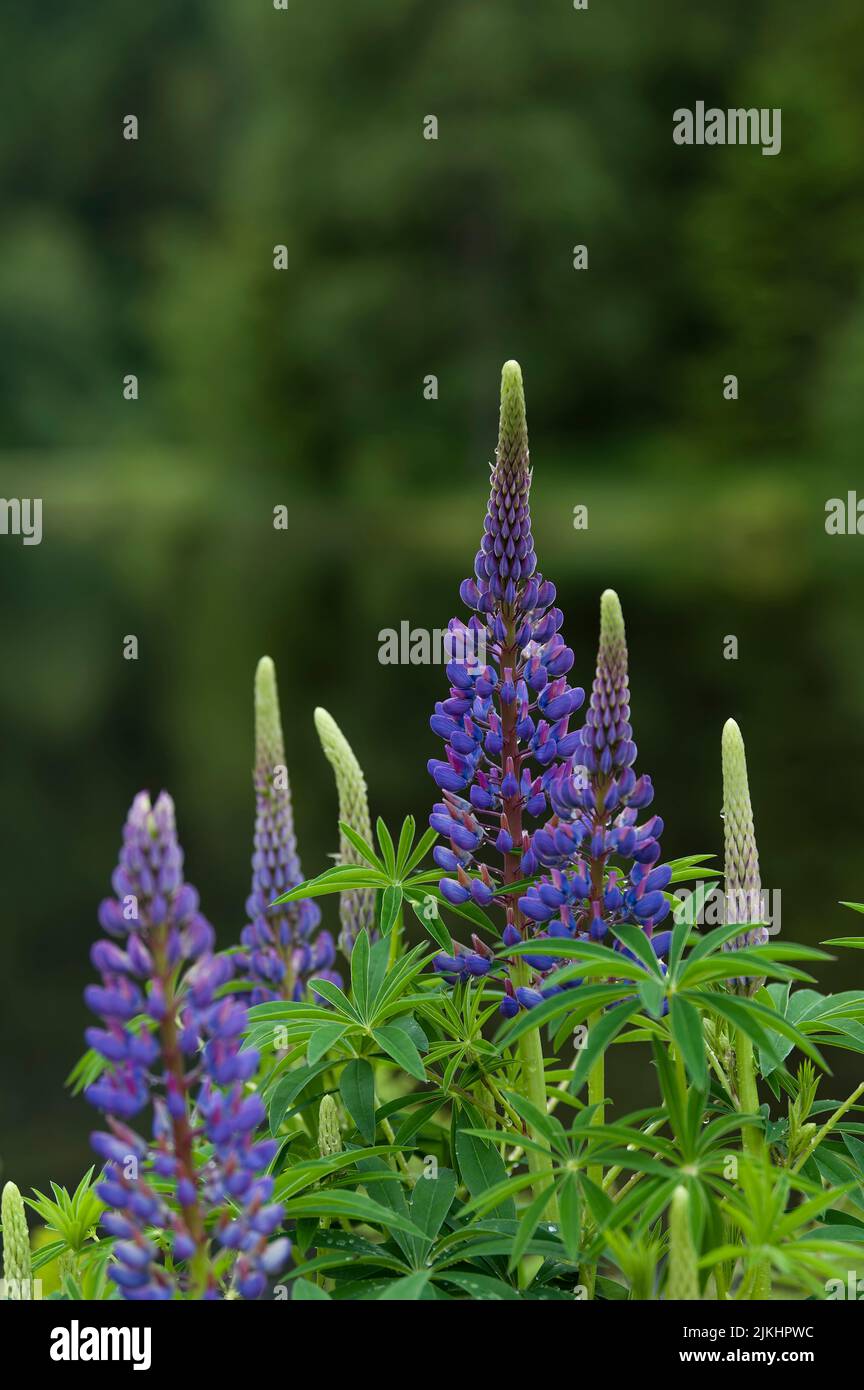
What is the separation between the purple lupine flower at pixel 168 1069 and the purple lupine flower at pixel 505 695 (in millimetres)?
738

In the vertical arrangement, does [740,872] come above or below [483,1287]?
above

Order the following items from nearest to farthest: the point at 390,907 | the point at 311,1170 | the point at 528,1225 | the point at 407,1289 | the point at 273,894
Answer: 1. the point at 528,1225
2. the point at 407,1289
3. the point at 311,1170
4. the point at 390,907
5. the point at 273,894

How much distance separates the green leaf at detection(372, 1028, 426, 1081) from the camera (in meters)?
2.23

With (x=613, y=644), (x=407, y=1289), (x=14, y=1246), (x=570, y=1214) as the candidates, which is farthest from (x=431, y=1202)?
(x=613, y=644)

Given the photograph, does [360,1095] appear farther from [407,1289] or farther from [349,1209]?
[407,1289]

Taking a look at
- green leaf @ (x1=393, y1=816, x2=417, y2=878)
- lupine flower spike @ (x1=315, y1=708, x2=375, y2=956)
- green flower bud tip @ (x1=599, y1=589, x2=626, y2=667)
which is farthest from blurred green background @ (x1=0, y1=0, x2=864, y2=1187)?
green flower bud tip @ (x1=599, y1=589, x2=626, y2=667)

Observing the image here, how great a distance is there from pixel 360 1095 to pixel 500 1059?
0.86ft

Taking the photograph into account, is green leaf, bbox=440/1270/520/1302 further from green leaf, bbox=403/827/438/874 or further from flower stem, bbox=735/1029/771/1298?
green leaf, bbox=403/827/438/874

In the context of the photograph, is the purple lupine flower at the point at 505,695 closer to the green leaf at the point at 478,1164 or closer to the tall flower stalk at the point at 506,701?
the tall flower stalk at the point at 506,701

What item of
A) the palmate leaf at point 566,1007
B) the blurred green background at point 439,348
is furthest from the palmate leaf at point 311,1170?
the blurred green background at point 439,348

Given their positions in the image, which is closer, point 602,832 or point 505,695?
point 602,832

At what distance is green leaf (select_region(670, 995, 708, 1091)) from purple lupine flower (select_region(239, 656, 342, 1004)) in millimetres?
1534

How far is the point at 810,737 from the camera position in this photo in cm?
1527

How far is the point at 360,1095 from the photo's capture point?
94.3 inches
